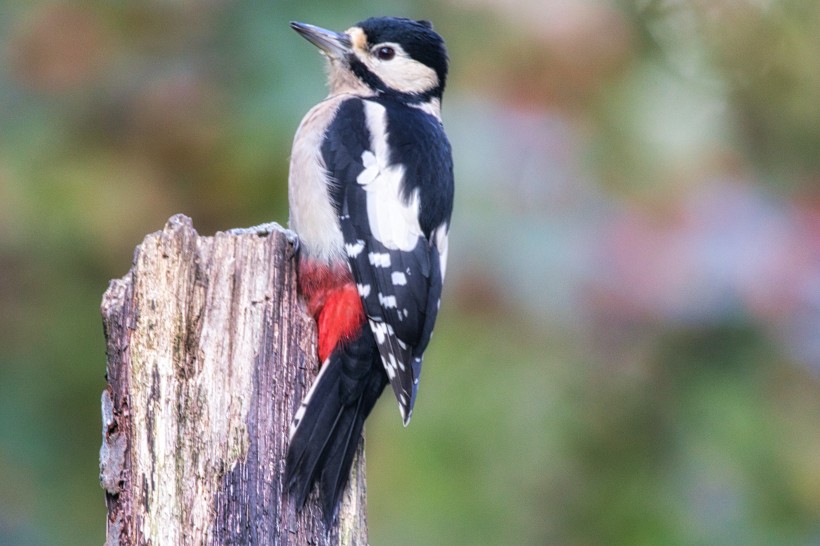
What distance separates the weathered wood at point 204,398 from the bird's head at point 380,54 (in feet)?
4.78

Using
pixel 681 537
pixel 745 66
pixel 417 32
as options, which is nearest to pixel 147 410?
pixel 417 32

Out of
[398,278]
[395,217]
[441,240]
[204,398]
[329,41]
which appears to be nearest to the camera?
[204,398]

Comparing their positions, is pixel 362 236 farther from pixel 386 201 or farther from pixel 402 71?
pixel 402 71

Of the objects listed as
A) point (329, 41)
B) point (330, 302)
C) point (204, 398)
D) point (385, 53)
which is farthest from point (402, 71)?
point (204, 398)

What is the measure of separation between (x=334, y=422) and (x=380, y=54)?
189 cm

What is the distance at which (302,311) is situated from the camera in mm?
3168

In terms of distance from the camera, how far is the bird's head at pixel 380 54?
4352 millimetres

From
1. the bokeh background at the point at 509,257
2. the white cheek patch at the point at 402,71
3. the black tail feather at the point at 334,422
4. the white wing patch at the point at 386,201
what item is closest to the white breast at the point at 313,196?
the white wing patch at the point at 386,201

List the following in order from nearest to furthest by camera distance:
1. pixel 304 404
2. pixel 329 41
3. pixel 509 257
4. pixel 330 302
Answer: pixel 304 404
pixel 330 302
pixel 329 41
pixel 509 257

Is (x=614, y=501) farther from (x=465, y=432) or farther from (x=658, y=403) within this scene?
(x=465, y=432)

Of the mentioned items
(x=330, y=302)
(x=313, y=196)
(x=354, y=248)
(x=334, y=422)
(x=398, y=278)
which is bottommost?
(x=334, y=422)

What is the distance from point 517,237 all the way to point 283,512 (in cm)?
261

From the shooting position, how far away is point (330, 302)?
11.0 feet

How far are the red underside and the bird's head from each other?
1205 mm
